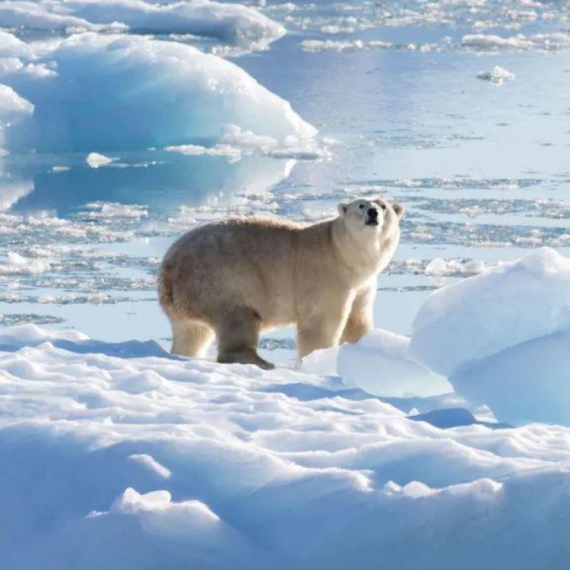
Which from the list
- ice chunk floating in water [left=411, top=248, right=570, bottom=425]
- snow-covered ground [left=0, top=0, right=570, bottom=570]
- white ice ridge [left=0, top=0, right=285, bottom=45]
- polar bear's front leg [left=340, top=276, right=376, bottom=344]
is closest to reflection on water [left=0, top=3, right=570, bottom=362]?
snow-covered ground [left=0, top=0, right=570, bottom=570]

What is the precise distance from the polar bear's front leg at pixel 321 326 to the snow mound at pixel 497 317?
1.24 metres

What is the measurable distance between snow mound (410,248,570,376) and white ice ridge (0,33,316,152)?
7021 mm

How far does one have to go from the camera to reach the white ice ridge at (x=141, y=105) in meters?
11.0

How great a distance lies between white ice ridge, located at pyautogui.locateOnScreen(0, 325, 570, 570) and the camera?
2.90 m

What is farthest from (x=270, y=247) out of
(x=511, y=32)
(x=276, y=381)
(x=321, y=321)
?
(x=511, y=32)

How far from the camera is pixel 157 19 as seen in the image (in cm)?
1819

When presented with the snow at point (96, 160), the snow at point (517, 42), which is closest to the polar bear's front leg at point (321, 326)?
the snow at point (96, 160)

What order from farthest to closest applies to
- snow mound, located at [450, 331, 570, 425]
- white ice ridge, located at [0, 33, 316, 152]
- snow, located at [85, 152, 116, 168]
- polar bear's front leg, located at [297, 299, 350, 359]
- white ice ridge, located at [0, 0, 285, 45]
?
white ice ridge, located at [0, 0, 285, 45] → white ice ridge, located at [0, 33, 316, 152] → snow, located at [85, 152, 116, 168] → polar bear's front leg, located at [297, 299, 350, 359] → snow mound, located at [450, 331, 570, 425]

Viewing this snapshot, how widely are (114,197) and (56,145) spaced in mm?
1872

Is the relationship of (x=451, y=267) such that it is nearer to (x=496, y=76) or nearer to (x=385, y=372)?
(x=385, y=372)

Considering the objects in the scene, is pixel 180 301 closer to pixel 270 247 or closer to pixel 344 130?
pixel 270 247

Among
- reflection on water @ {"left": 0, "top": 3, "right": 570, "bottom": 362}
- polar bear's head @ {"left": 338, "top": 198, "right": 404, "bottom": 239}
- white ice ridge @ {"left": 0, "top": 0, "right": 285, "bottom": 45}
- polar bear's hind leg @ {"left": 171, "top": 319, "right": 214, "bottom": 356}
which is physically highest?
polar bear's head @ {"left": 338, "top": 198, "right": 404, "bottom": 239}

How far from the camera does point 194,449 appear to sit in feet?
10.6

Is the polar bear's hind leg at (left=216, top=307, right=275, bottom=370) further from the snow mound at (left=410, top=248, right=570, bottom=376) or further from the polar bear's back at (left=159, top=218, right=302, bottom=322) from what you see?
the snow mound at (left=410, top=248, right=570, bottom=376)
